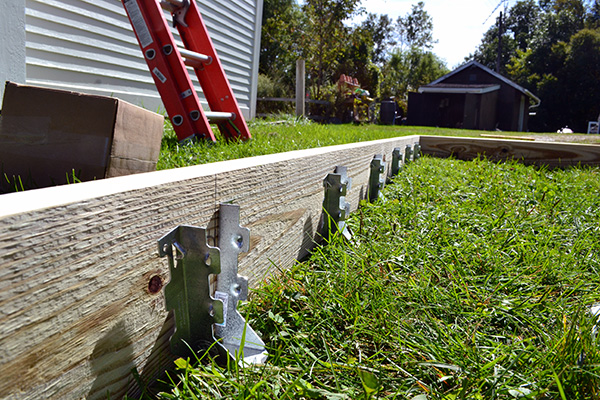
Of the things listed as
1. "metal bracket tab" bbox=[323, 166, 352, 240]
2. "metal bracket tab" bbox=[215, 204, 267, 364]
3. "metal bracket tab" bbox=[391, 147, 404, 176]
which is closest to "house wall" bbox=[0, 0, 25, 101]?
"metal bracket tab" bbox=[323, 166, 352, 240]

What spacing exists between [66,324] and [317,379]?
1.85 feet

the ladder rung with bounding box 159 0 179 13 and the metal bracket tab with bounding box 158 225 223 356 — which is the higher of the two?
the ladder rung with bounding box 159 0 179 13

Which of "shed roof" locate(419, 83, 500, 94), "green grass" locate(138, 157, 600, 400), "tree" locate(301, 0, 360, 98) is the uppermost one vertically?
"tree" locate(301, 0, 360, 98)

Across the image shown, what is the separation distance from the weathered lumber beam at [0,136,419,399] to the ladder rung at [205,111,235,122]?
2015mm

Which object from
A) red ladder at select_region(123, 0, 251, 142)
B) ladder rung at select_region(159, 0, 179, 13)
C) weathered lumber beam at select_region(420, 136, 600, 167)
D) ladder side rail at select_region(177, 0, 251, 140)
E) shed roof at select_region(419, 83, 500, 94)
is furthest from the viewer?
shed roof at select_region(419, 83, 500, 94)

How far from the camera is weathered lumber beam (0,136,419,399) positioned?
2.06ft

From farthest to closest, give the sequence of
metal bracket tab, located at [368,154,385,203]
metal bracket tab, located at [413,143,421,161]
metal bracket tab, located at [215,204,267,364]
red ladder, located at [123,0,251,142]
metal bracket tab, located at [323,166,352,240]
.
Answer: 1. metal bracket tab, located at [413,143,421,161]
2. red ladder, located at [123,0,251,142]
3. metal bracket tab, located at [368,154,385,203]
4. metal bracket tab, located at [323,166,352,240]
5. metal bracket tab, located at [215,204,267,364]

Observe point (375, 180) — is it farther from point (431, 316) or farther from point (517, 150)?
point (517, 150)

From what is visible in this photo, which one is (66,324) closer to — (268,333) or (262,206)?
(268,333)

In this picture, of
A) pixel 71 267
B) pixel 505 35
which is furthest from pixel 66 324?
pixel 505 35

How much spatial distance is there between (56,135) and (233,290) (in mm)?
713

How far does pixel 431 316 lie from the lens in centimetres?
130

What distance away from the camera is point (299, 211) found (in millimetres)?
1719

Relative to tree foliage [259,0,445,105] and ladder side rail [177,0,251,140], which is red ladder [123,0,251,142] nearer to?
ladder side rail [177,0,251,140]
